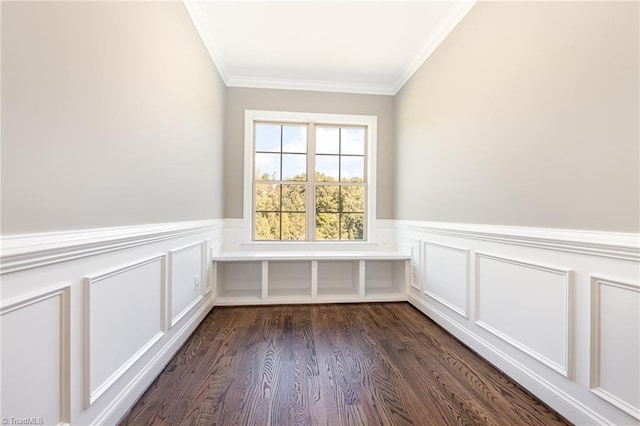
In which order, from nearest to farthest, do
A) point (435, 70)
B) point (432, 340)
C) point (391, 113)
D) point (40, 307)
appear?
point (40, 307) → point (432, 340) → point (435, 70) → point (391, 113)

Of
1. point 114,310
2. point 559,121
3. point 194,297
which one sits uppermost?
point 559,121

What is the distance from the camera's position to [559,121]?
1.34 meters

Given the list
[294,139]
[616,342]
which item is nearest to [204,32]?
[294,139]

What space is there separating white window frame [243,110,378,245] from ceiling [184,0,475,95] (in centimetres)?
32

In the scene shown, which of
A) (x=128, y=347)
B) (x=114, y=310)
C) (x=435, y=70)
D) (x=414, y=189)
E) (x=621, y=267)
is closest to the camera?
(x=621, y=267)

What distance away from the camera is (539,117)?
1.44 meters

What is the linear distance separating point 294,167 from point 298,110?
0.66 metres

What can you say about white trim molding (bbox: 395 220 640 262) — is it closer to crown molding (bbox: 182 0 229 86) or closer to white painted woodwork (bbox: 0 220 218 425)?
white painted woodwork (bbox: 0 220 218 425)

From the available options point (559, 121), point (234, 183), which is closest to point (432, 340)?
point (559, 121)

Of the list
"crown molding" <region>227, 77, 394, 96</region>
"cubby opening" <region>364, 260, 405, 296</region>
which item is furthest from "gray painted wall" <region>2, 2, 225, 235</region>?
"cubby opening" <region>364, 260, 405, 296</region>

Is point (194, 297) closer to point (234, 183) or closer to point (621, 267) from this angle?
point (234, 183)

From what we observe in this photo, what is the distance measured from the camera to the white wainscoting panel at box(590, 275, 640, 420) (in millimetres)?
1048

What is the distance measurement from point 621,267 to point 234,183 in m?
3.06

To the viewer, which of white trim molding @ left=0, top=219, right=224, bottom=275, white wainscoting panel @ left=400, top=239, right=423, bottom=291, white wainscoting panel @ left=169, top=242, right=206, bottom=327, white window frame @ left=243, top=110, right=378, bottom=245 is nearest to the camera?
white trim molding @ left=0, top=219, right=224, bottom=275
